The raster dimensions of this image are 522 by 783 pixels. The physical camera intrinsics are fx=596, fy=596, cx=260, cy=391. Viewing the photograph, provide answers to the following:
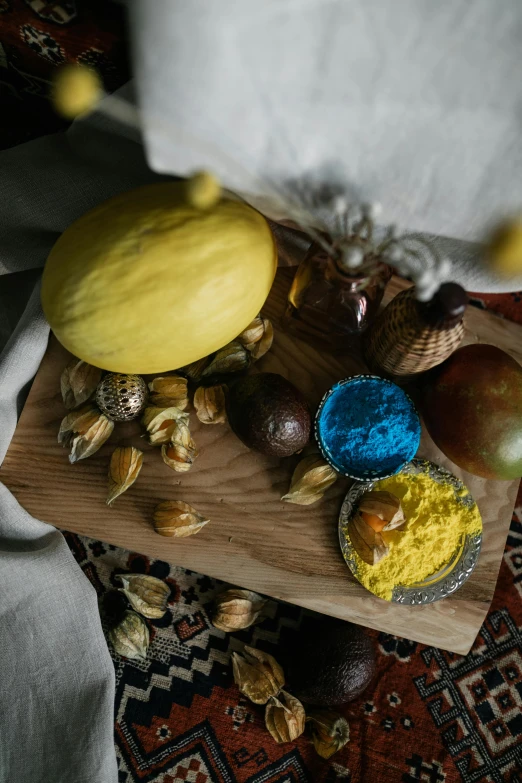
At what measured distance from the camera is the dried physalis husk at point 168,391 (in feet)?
1.87

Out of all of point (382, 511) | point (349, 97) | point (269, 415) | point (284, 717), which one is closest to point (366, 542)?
point (382, 511)

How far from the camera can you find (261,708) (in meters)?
0.69

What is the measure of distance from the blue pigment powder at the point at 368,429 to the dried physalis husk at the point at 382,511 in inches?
0.9

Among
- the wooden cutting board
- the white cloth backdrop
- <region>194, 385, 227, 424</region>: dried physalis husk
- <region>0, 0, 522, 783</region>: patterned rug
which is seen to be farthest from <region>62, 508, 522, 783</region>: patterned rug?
the white cloth backdrop

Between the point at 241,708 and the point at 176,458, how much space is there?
0.34 metres

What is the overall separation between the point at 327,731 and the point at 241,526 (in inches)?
10.7

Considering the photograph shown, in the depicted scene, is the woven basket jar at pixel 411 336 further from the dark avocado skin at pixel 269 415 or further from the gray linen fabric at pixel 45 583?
the gray linen fabric at pixel 45 583

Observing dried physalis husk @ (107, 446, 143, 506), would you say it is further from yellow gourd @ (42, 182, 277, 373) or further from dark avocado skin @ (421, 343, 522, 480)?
dark avocado skin @ (421, 343, 522, 480)

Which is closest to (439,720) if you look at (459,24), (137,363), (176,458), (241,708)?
(241,708)

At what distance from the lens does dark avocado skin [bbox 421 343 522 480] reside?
20.3 inches

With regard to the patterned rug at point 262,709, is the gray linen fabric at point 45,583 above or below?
above

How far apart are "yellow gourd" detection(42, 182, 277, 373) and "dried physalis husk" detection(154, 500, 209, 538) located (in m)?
0.16

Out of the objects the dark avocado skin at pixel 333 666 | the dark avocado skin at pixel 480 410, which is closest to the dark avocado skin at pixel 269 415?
the dark avocado skin at pixel 480 410

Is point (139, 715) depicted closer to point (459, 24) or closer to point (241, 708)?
point (241, 708)
